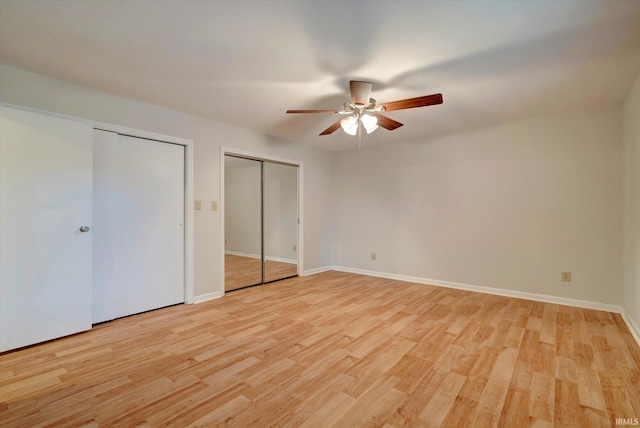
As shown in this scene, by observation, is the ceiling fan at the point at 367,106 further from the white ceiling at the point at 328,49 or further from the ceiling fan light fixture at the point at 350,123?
the white ceiling at the point at 328,49

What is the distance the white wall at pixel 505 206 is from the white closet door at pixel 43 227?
12.4ft

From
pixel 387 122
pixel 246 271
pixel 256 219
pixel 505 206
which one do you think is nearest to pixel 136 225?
pixel 256 219

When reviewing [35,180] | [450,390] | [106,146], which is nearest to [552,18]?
[450,390]

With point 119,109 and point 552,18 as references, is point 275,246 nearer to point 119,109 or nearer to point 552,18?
point 119,109

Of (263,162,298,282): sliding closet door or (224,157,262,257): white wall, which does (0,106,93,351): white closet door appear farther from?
(263,162,298,282): sliding closet door

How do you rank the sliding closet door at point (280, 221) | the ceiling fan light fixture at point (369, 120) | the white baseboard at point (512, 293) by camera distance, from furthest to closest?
the sliding closet door at point (280, 221)
the white baseboard at point (512, 293)
the ceiling fan light fixture at point (369, 120)

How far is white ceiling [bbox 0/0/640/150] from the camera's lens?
1.62 m

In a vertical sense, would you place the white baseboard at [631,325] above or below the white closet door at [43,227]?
below

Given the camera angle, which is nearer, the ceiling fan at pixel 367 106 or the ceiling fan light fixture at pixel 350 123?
the ceiling fan at pixel 367 106

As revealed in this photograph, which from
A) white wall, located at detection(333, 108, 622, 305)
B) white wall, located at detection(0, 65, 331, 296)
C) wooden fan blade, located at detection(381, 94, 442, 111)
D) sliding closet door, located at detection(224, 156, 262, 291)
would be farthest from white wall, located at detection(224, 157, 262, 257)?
wooden fan blade, located at detection(381, 94, 442, 111)

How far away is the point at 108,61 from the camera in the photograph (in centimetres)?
217

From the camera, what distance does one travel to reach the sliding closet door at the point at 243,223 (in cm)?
407

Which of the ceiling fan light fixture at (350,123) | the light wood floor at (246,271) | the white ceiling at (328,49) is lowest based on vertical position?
the light wood floor at (246,271)

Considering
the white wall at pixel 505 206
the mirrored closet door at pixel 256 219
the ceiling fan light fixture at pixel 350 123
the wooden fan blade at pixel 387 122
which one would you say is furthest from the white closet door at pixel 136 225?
the white wall at pixel 505 206
